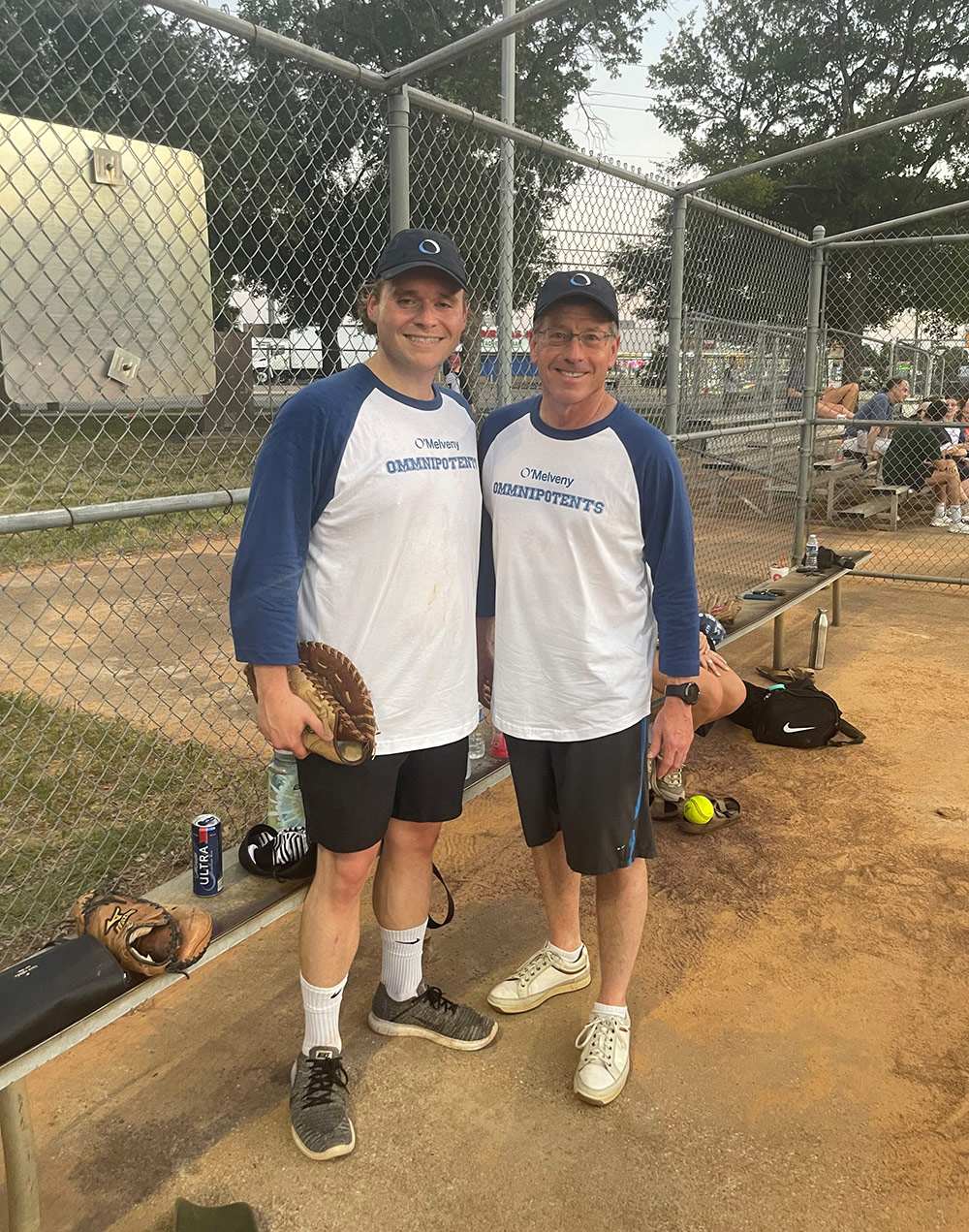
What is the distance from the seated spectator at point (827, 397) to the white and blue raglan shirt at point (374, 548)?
6991 mm

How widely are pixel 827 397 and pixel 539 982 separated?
11.8m

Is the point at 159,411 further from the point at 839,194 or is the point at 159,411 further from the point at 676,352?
the point at 839,194

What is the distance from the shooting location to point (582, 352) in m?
2.47

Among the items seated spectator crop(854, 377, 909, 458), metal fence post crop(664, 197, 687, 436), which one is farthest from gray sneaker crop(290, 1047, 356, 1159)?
seated spectator crop(854, 377, 909, 458)

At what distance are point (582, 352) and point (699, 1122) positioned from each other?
2124mm

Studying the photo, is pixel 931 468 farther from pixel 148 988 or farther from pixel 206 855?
pixel 148 988

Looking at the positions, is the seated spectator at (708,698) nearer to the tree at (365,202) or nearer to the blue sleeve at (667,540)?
the blue sleeve at (667,540)

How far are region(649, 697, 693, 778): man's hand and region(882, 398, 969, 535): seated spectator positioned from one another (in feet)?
34.0

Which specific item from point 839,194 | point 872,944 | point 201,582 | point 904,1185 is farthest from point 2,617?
point 839,194

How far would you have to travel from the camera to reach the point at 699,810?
14.1 feet

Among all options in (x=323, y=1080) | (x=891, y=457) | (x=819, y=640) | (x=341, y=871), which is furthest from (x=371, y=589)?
(x=891, y=457)

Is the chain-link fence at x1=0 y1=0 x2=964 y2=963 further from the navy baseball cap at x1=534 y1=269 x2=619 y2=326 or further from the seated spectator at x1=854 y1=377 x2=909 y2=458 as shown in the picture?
the seated spectator at x1=854 y1=377 x2=909 y2=458

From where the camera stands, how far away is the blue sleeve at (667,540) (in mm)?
2480

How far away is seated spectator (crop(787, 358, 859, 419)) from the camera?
880 centimetres
